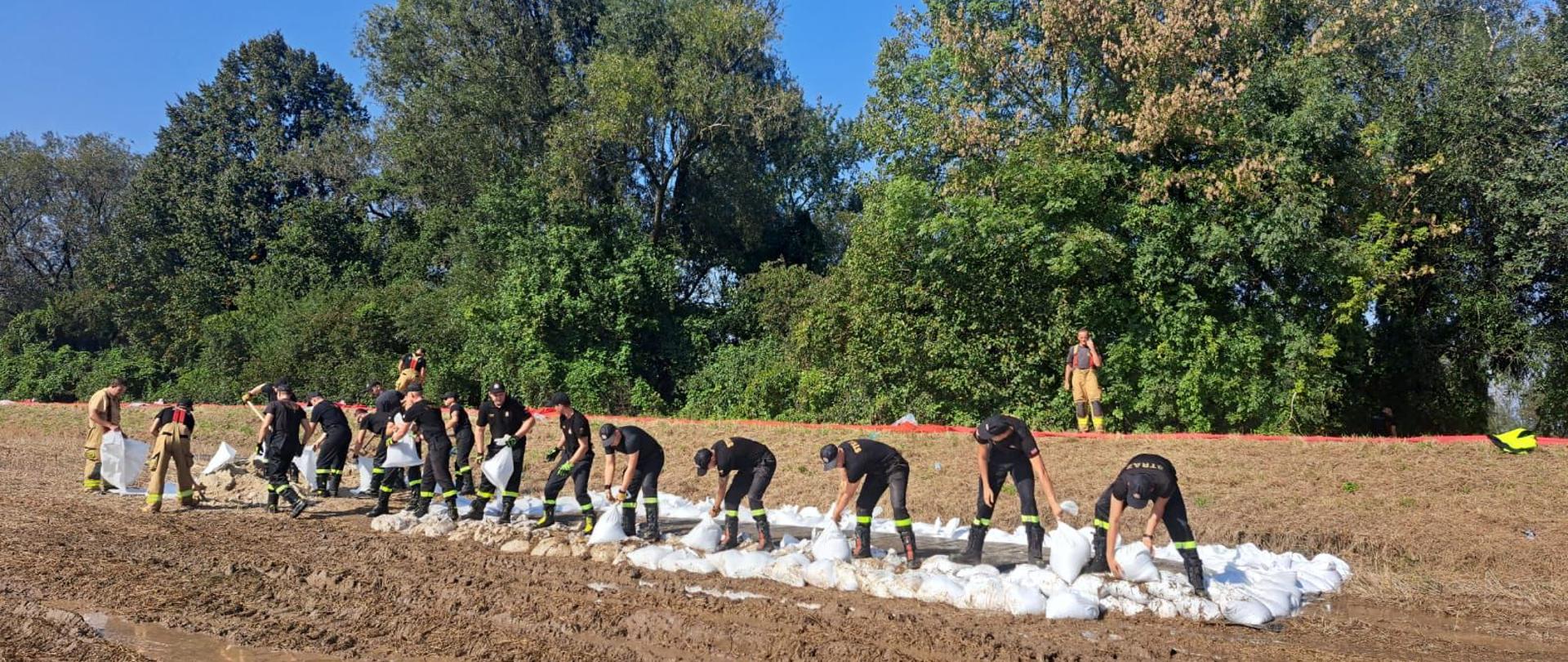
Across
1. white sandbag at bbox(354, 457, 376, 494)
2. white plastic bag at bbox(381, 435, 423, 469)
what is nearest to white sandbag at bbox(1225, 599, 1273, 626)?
white plastic bag at bbox(381, 435, 423, 469)

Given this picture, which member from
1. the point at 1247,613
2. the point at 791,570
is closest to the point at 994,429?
the point at 791,570

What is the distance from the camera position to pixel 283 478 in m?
13.6

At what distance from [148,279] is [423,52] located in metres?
18.8

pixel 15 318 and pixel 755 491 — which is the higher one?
pixel 15 318

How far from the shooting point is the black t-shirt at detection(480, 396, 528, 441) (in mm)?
13133

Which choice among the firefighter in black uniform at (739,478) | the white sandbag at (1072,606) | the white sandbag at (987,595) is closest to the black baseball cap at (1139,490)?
the white sandbag at (1072,606)

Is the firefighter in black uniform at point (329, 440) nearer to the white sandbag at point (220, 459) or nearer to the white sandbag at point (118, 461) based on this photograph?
the white sandbag at point (220, 459)

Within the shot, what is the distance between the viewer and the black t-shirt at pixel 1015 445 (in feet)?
32.7

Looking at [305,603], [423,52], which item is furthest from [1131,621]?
[423,52]

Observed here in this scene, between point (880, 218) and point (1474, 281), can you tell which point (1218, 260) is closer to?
point (1474, 281)

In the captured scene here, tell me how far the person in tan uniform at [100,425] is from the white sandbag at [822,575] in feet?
35.4

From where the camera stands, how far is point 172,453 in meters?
13.7

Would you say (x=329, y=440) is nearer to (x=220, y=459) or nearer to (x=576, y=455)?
(x=220, y=459)

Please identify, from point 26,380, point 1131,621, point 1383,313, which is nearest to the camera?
point 1131,621
